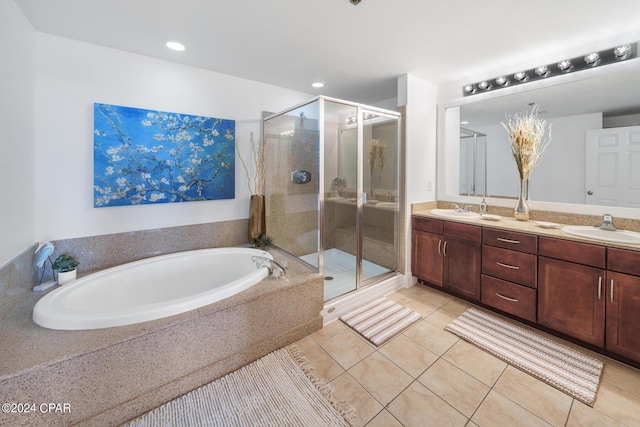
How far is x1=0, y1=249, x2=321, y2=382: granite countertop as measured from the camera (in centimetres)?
114

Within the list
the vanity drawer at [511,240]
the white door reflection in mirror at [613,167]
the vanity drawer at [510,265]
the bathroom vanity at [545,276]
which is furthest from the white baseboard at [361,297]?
the white door reflection in mirror at [613,167]

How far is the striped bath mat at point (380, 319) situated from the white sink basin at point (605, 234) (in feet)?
4.50

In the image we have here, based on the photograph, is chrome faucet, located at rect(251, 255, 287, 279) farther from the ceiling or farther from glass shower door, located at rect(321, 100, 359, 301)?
the ceiling

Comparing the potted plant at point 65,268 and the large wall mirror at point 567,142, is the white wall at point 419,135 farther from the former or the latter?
the potted plant at point 65,268

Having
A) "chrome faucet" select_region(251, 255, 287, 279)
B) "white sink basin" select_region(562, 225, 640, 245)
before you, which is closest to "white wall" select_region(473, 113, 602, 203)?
"white sink basin" select_region(562, 225, 640, 245)

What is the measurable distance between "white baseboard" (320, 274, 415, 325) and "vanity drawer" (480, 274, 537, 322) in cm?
81

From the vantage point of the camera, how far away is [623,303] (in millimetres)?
1674

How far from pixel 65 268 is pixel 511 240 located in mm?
3475

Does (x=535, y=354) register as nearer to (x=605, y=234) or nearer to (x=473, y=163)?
(x=605, y=234)

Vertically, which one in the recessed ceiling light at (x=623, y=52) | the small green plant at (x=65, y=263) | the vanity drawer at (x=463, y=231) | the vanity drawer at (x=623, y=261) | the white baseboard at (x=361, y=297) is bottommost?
the white baseboard at (x=361, y=297)

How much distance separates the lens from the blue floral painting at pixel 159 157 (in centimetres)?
212

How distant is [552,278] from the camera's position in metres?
1.97

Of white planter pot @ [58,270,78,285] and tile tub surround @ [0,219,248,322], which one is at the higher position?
tile tub surround @ [0,219,248,322]

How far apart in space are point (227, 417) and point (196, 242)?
166 cm
